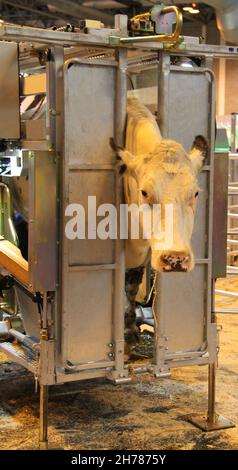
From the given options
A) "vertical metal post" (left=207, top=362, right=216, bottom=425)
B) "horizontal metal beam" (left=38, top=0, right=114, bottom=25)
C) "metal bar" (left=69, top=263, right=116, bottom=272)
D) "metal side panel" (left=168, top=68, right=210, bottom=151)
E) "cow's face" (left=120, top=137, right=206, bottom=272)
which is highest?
"horizontal metal beam" (left=38, top=0, right=114, bottom=25)

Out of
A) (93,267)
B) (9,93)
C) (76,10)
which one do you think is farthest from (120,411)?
(76,10)

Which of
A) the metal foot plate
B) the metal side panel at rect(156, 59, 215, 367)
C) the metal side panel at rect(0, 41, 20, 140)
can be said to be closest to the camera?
the metal side panel at rect(156, 59, 215, 367)

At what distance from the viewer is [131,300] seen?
13.5 ft

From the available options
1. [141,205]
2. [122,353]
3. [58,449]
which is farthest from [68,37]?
[58,449]

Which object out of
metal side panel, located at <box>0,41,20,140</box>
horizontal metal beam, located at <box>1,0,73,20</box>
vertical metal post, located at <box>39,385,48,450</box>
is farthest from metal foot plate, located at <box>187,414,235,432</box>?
horizontal metal beam, located at <box>1,0,73,20</box>

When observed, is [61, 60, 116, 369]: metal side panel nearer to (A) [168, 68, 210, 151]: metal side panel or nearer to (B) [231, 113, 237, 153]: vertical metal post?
(A) [168, 68, 210, 151]: metal side panel

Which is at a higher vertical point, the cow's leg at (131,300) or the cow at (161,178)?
the cow at (161,178)

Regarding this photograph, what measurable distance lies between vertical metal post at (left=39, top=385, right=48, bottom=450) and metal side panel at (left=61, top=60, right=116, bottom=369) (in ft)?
0.65

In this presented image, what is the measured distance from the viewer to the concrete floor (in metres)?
3.67

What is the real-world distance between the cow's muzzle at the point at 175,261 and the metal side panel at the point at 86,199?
1.55 ft

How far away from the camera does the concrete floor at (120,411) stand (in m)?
3.67

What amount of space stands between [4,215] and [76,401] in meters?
1.28

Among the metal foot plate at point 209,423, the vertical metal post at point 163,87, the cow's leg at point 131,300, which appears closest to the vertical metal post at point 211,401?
the metal foot plate at point 209,423

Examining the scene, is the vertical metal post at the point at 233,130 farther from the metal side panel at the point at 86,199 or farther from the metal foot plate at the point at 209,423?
the metal side panel at the point at 86,199
